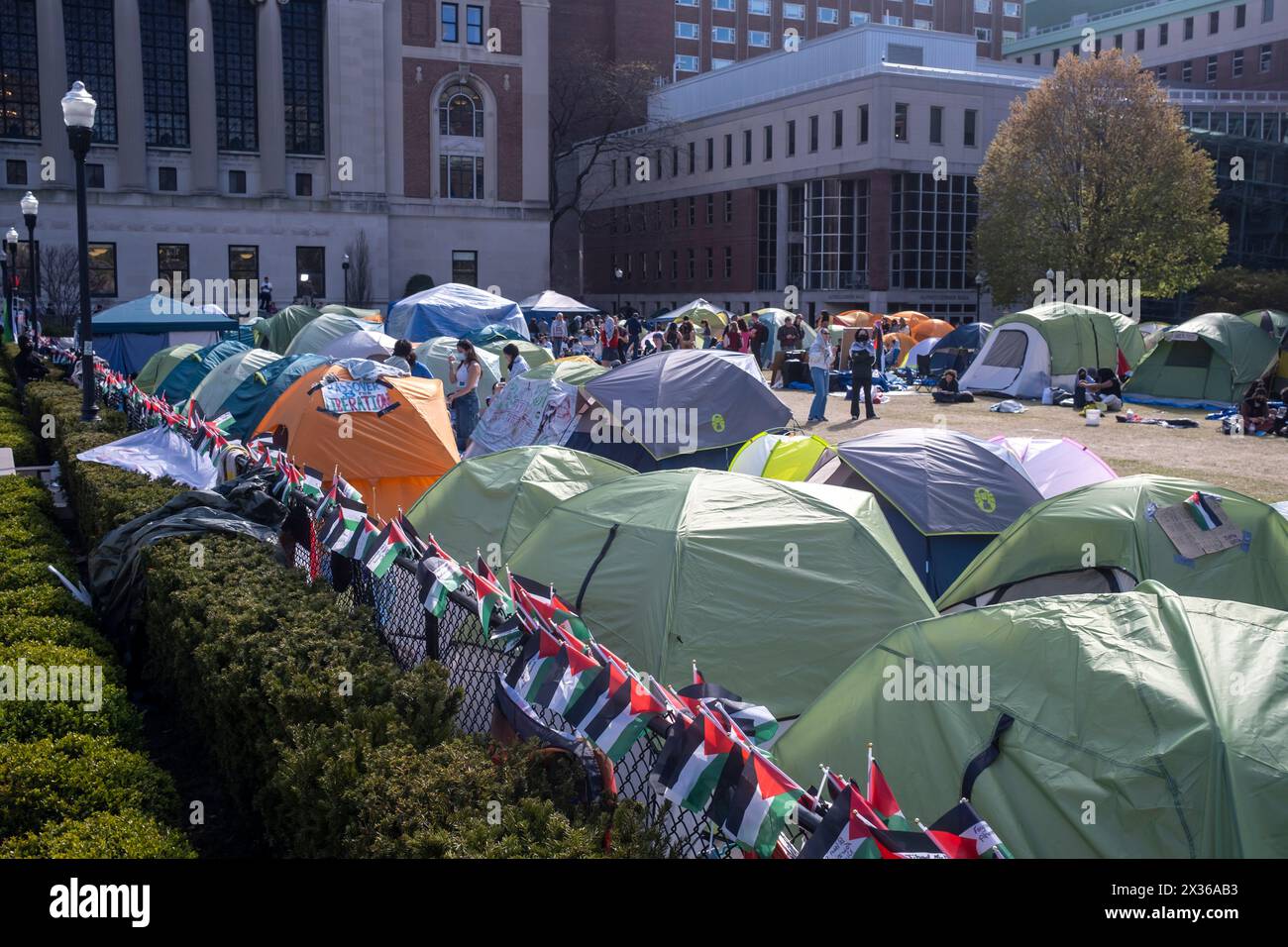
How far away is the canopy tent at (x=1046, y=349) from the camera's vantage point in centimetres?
2852

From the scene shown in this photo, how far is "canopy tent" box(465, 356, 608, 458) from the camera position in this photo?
15.3 m

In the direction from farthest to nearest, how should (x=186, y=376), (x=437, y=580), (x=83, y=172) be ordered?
1. (x=186, y=376)
2. (x=83, y=172)
3. (x=437, y=580)

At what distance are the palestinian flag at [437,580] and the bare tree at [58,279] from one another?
4852 cm

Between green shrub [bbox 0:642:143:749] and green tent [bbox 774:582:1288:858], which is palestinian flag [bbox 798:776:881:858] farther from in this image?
green shrub [bbox 0:642:143:749]

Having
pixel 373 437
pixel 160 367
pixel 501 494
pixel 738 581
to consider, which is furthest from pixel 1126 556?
pixel 160 367

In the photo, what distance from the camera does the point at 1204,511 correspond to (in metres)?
8.04

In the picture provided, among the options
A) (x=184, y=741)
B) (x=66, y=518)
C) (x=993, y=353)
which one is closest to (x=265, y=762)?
(x=184, y=741)

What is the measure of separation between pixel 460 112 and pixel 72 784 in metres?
60.6

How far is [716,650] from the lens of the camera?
7.05m

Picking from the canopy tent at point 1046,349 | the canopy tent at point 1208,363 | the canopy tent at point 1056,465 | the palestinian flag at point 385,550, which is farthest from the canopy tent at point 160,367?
the canopy tent at point 1208,363

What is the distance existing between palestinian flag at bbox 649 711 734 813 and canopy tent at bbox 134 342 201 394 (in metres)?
21.0

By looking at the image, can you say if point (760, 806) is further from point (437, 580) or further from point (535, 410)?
point (535, 410)

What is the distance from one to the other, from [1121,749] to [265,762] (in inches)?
140

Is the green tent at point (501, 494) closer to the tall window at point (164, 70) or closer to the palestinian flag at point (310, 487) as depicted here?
the palestinian flag at point (310, 487)
